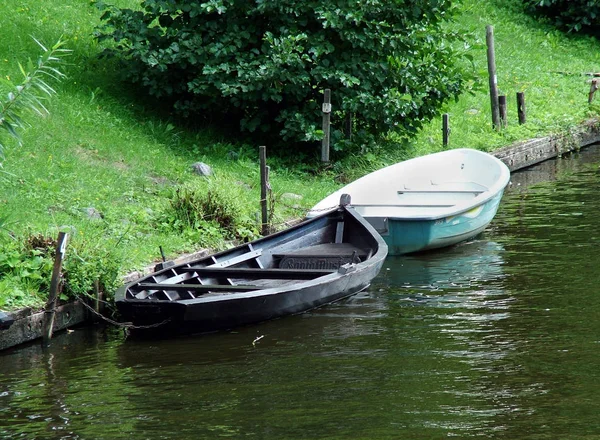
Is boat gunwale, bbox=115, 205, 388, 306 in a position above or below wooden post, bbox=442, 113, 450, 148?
below

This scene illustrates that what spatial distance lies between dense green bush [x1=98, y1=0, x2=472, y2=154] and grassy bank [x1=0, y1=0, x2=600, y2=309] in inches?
23.5

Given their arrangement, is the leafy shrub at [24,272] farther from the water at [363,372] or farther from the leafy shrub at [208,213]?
the leafy shrub at [208,213]

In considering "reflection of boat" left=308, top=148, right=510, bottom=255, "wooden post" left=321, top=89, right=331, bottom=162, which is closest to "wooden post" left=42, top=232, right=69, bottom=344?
"reflection of boat" left=308, top=148, right=510, bottom=255

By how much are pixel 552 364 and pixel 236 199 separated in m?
5.17

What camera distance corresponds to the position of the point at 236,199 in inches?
496

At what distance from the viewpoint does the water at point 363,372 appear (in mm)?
7352

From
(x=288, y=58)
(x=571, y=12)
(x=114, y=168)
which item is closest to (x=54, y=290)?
(x=114, y=168)

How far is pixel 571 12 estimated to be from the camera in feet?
99.8

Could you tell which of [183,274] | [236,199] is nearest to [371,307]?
[183,274]

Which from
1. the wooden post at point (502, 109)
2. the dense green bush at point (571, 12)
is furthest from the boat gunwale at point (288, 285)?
the dense green bush at point (571, 12)

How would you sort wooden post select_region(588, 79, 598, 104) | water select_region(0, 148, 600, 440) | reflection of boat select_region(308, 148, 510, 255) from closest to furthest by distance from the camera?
water select_region(0, 148, 600, 440) → reflection of boat select_region(308, 148, 510, 255) → wooden post select_region(588, 79, 598, 104)

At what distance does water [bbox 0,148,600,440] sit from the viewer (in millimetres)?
7352

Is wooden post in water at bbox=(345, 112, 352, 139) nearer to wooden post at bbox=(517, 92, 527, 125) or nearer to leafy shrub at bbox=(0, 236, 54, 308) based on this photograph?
wooden post at bbox=(517, 92, 527, 125)

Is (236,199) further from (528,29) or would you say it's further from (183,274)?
(528,29)
